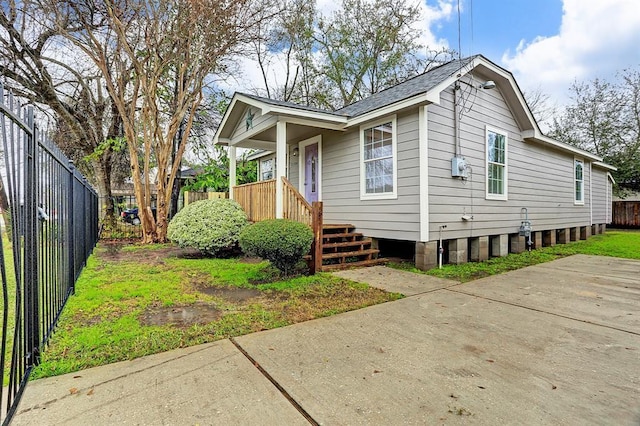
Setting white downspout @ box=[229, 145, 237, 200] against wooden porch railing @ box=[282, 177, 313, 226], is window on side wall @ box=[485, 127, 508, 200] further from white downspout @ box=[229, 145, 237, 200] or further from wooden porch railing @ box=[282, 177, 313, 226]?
white downspout @ box=[229, 145, 237, 200]

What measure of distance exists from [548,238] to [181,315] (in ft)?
36.1

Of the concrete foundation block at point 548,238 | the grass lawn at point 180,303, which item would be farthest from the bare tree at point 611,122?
the grass lawn at point 180,303

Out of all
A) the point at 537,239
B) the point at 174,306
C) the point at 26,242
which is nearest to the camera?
the point at 26,242

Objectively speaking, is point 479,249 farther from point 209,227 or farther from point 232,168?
point 232,168

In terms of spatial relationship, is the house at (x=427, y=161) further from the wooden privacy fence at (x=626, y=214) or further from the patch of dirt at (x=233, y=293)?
the wooden privacy fence at (x=626, y=214)

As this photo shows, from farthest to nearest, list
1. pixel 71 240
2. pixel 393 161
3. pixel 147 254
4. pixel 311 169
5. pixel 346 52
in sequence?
pixel 346 52 < pixel 311 169 < pixel 147 254 < pixel 393 161 < pixel 71 240

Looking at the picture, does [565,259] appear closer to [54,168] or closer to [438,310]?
[438,310]

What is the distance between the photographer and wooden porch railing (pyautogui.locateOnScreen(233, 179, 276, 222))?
7219 mm

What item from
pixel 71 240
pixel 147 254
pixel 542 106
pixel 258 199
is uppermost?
pixel 542 106

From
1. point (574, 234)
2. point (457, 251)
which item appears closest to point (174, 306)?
point (457, 251)

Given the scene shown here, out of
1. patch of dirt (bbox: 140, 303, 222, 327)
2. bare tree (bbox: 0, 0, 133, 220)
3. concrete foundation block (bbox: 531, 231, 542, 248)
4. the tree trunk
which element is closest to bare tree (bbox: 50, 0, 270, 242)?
bare tree (bbox: 0, 0, 133, 220)

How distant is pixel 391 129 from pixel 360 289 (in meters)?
3.62

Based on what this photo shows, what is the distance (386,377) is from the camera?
89.4 inches

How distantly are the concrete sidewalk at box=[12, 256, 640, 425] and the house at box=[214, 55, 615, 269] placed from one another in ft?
10.3
